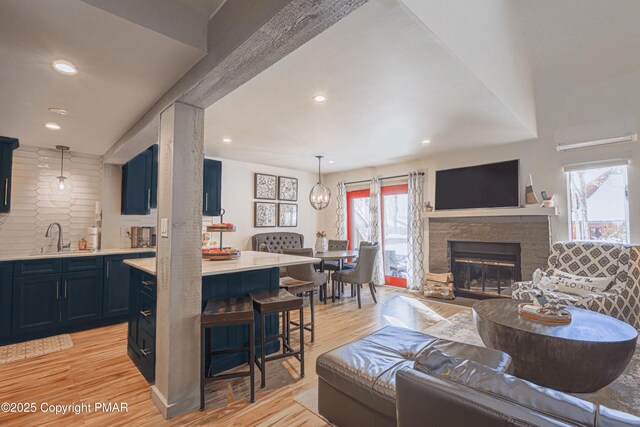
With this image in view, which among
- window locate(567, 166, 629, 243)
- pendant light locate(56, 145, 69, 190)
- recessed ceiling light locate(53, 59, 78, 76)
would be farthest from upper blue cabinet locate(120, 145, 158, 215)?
window locate(567, 166, 629, 243)

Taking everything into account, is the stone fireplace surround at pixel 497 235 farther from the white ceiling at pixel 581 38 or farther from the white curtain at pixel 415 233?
the white ceiling at pixel 581 38

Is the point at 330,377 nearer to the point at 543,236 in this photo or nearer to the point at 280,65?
the point at 280,65

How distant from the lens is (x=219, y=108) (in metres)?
3.23

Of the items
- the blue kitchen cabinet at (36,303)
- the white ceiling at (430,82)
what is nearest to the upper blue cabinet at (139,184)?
the white ceiling at (430,82)

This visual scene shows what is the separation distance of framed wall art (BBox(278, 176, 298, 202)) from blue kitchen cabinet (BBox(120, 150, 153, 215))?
108 inches

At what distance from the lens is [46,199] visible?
405cm

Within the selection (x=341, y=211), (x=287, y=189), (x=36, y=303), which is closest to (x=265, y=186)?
(x=287, y=189)

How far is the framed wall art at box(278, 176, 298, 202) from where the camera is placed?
22.0 feet

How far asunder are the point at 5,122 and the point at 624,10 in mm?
6740

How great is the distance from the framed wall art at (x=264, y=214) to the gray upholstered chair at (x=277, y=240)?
0.78 feet

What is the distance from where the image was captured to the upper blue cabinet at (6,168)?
355cm

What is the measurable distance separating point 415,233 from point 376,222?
3.06 feet

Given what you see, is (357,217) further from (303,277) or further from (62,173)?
(62,173)

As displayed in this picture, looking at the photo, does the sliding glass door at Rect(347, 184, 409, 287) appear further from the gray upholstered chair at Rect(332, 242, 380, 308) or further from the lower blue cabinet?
the lower blue cabinet
